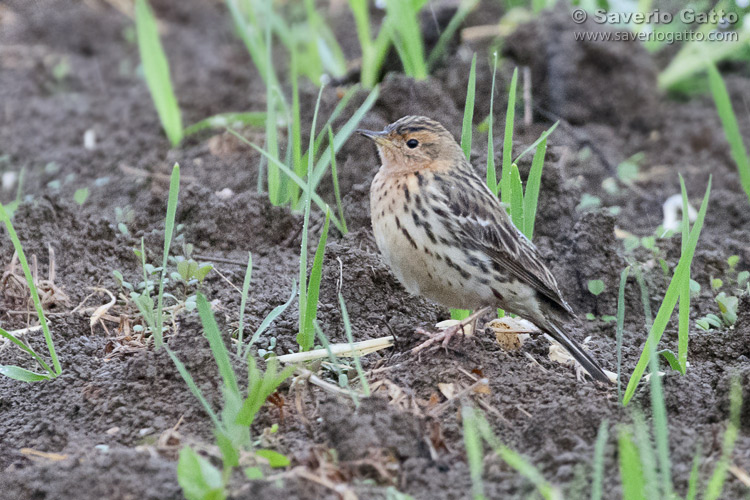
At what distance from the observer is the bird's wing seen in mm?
4391

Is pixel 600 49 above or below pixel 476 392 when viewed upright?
above

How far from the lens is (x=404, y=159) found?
462cm

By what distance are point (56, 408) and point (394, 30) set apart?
3.77m

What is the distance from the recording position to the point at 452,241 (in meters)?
4.34

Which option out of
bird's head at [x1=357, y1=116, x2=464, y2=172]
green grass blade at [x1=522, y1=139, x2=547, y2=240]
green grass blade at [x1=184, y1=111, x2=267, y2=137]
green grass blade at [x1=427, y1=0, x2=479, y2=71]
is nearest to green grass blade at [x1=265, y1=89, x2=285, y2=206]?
bird's head at [x1=357, y1=116, x2=464, y2=172]

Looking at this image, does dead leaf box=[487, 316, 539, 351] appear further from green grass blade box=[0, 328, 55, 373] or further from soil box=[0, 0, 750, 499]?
green grass blade box=[0, 328, 55, 373]

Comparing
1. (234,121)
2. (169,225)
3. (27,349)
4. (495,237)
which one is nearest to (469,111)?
(495,237)

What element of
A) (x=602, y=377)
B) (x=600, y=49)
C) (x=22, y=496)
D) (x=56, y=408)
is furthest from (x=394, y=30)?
(x=22, y=496)

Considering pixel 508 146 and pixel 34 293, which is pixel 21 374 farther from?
pixel 508 146

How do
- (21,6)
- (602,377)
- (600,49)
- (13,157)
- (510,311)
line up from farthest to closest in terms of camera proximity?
(21,6) < (600,49) < (13,157) < (510,311) < (602,377)

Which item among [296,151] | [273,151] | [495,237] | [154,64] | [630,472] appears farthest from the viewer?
[154,64]

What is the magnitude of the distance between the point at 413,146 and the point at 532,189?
0.66m

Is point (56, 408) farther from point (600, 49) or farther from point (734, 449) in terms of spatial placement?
point (600, 49)

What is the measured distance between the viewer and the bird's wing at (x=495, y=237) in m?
4.39
